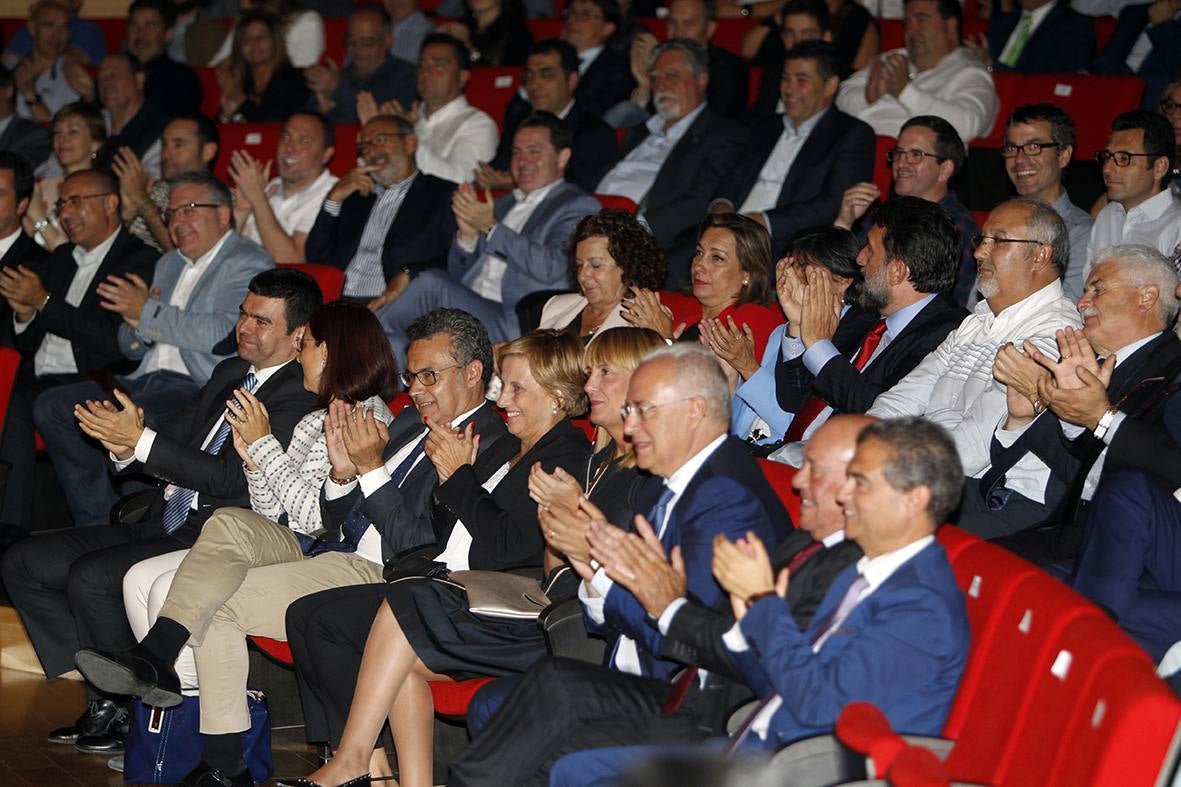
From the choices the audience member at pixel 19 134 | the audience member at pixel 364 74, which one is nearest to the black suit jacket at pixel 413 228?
the audience member at pixel 364 74

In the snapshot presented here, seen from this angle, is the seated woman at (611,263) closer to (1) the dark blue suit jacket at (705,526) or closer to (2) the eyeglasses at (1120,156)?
(2) the eyeglasses at (1120,156)

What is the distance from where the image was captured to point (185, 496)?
14.9ft

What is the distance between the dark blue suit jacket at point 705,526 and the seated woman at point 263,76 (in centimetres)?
573

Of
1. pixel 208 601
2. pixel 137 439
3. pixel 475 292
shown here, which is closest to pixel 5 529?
pixel 137 439

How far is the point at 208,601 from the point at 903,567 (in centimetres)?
202

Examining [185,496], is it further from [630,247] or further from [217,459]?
[630,247]

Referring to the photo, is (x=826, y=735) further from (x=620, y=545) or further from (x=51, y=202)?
(x=51, y=202)

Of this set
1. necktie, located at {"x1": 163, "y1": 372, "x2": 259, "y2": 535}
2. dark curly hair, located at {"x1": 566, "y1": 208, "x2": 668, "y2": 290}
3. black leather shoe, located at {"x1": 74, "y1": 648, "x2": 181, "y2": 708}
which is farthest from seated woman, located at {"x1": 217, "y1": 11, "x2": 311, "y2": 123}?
black leather shoe, located at {"x1": 74, "y1": 648, "x2": 181, "y2": 708}

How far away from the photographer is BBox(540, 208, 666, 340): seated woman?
4.95 meters

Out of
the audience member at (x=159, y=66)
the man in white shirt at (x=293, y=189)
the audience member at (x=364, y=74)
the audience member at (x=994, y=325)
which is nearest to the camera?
the audience member at (x=994, y=325)

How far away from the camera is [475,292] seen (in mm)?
5844

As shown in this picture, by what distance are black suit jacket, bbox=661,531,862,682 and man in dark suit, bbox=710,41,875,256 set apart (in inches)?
115

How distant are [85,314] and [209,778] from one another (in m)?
2.51

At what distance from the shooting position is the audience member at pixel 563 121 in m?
6.72
